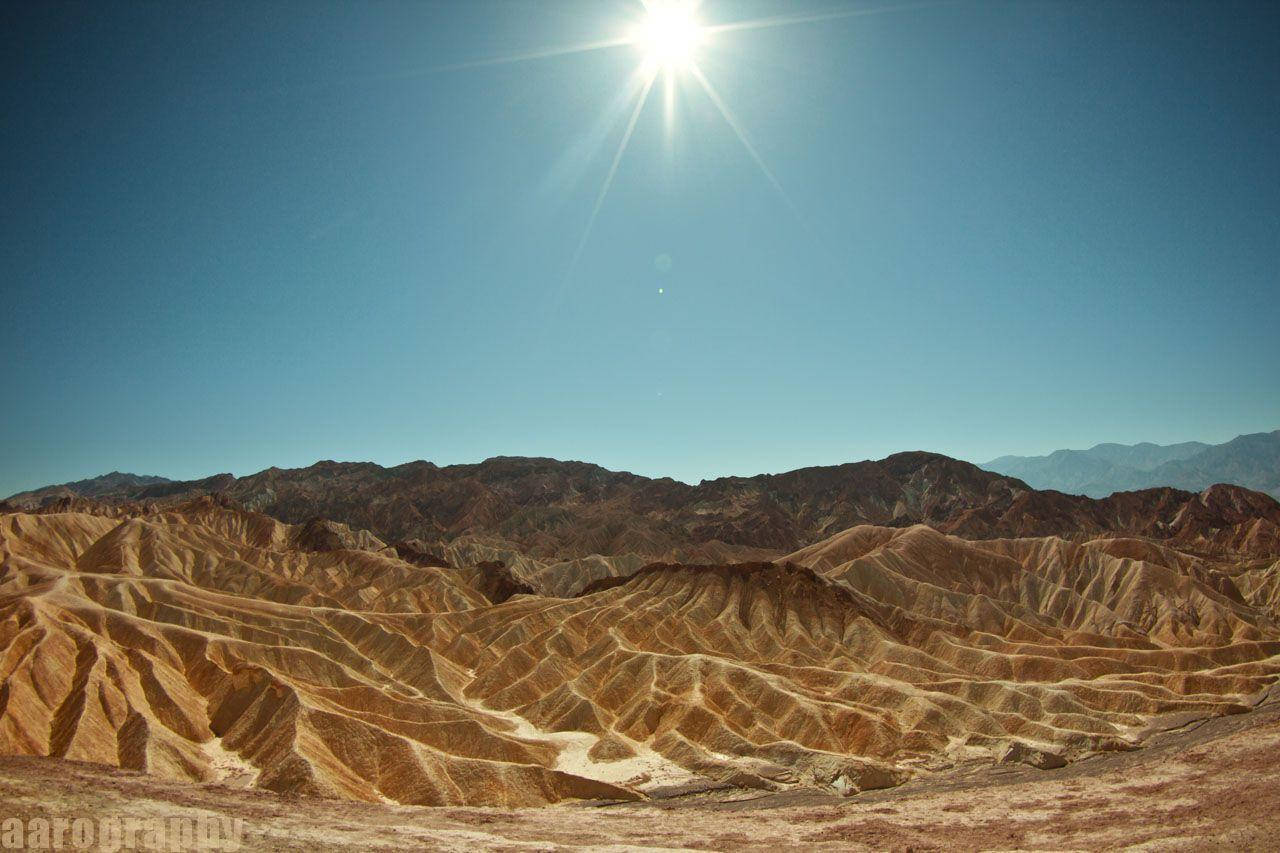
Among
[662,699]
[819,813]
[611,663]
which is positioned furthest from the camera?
[611,663]

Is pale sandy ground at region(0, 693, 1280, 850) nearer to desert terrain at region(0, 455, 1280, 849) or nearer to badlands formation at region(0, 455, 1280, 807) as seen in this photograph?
desert terrain at region(0, 455, 1280, 849)

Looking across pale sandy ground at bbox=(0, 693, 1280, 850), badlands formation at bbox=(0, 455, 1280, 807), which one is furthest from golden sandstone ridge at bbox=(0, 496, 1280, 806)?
pale sandy ground at bbox=(0, 693, 1280, 850)

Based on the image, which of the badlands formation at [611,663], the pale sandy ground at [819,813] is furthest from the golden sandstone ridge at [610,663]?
the pale sandy ground at [819,813]

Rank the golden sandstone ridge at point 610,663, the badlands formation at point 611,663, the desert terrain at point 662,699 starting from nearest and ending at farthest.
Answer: the desert terrain at point 662,699, the badlands formation at point 611,663, the golden sandstone ridge at point 610,663

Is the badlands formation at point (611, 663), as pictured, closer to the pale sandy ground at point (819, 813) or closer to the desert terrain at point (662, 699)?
the desert terrain at point (662, 699)

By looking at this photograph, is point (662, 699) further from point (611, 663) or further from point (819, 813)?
point (819, 813)

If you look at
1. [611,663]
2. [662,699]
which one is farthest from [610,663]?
[662,699]
